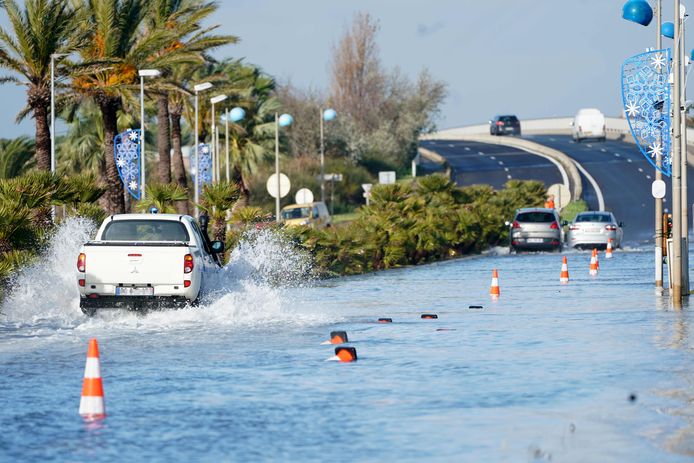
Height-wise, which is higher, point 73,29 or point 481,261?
point 73,29

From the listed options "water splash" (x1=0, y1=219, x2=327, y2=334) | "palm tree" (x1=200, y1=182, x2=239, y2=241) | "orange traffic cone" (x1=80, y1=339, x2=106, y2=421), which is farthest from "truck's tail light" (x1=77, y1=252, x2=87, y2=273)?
Result: "palm tree" (x1=200, y1=182, x2=239, y2=241)

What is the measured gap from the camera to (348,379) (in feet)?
48.2

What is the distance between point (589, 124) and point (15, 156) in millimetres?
66179

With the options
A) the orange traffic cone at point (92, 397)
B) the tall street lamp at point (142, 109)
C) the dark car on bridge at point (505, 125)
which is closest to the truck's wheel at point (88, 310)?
the orange traffic cone at point (92, 397)

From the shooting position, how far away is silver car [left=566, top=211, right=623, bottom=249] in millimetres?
51031

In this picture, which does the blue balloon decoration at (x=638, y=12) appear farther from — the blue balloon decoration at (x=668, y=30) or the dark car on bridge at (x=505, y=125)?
the dark car on bridge at (x=505, y=125)

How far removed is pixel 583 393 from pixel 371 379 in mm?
2319

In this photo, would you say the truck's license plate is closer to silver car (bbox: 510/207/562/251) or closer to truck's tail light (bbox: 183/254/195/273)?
truck's tail light (bbox: 183/254/195/273)

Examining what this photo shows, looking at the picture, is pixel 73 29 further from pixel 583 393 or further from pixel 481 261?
pixel 583 393

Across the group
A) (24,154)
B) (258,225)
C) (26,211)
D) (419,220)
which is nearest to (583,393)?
(26,211)

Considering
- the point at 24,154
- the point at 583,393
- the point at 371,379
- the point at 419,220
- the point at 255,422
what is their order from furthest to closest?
1. the point at 24,154
2. the point at 419,220
3. the point at 371,379
4. the point at 583,393
5. the point at 255,422

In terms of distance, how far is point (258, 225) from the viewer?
120 ft

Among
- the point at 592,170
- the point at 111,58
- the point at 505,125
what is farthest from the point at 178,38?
the point at 505,125

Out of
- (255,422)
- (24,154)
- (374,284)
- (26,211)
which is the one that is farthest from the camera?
(24,154)
